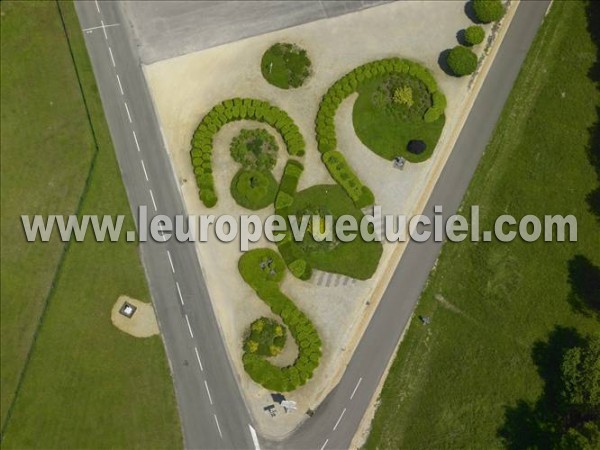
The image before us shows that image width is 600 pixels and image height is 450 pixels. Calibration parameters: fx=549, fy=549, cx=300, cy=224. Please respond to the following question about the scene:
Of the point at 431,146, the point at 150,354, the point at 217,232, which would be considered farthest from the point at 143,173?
the point at 431,146

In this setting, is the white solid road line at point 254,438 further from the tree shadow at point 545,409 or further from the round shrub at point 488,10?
the round shrub at point 488,10

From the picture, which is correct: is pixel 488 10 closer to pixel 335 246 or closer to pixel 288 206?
pixel 288 206

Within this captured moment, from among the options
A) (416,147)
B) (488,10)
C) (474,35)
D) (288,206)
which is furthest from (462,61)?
(288,206)

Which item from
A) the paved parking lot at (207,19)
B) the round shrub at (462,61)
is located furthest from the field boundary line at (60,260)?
the round shrub at (462,61)

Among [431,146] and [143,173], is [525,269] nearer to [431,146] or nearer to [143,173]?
[431,146]

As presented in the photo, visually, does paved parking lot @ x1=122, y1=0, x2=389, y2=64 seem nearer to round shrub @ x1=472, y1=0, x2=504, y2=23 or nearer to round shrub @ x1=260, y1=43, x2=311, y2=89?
round shrub @ x1=260, y1=43, x2=311, y2=89
